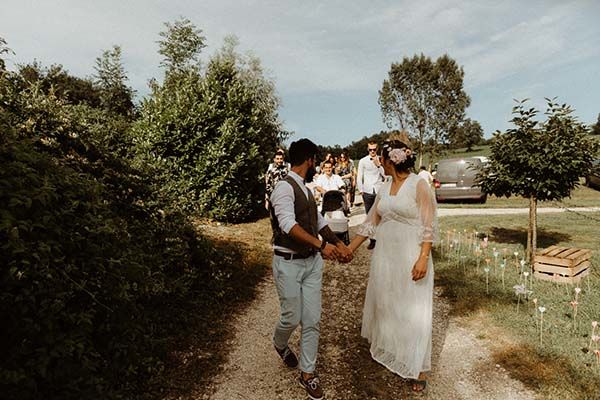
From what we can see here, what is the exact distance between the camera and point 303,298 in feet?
12.2

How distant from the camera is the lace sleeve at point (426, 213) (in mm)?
3729

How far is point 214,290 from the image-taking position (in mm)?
6277

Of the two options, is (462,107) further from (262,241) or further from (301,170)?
(301,170)

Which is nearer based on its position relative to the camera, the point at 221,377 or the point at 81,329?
the point at 81,329

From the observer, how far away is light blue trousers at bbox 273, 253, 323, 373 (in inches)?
143

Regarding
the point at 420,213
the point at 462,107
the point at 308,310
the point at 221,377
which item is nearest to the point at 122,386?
the point at 221,377

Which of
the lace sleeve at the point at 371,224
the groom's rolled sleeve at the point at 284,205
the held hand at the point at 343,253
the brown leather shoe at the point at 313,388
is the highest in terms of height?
the groom's rolled sleeve at the point at 284,205

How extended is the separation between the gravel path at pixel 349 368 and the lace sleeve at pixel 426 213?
1526 mm

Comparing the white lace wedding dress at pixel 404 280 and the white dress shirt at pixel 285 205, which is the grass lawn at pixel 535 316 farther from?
the white dress shirt at pixel 285 205

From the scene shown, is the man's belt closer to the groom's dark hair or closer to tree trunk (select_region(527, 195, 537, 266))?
the groom's dark hair

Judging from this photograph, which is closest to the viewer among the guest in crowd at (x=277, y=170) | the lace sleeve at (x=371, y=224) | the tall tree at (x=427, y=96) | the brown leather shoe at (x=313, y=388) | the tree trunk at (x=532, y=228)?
the brown leather shoe at (x=313, y=388)

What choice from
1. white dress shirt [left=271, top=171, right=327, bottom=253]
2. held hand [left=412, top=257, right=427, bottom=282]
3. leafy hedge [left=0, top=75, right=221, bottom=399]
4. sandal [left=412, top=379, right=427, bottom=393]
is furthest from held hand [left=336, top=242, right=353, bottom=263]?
leafy hedge [left=0, top=75, right=221, bottom=399]

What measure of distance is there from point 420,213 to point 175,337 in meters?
3.35

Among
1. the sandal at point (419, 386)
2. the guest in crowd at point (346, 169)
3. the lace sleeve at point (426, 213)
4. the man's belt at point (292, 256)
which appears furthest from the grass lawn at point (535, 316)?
the guest in crowd at point (346, 169)
